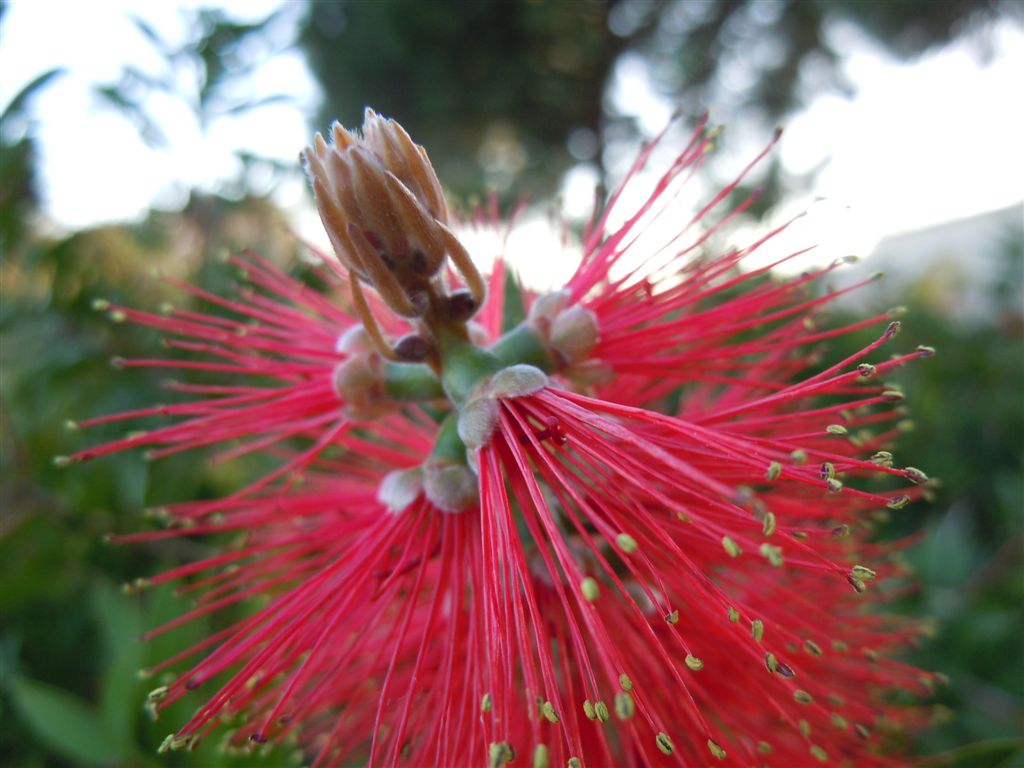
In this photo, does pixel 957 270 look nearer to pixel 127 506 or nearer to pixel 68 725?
pixel 127 506

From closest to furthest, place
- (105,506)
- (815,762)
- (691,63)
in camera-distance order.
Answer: (815,762) < (105,506) < (691,63)

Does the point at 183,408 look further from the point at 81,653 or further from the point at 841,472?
the point at 81,653

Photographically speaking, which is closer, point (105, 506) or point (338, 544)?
point (338, 544)

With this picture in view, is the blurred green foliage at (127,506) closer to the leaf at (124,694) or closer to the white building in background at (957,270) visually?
the leaf at (124,694)

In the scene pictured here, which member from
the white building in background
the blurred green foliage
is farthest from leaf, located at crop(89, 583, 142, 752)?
the white building in background

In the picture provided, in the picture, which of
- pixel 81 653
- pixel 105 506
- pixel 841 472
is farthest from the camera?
pixel 81 653

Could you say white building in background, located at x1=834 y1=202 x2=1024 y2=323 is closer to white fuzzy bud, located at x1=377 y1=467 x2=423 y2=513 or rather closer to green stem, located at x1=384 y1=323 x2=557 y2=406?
green stem, located at x1=384 y1=323 x2=557 y2=406

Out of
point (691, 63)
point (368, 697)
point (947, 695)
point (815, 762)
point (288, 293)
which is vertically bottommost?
point (947, 695)

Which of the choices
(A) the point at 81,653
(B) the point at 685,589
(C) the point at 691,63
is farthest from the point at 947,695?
(C) the point at 691,63
